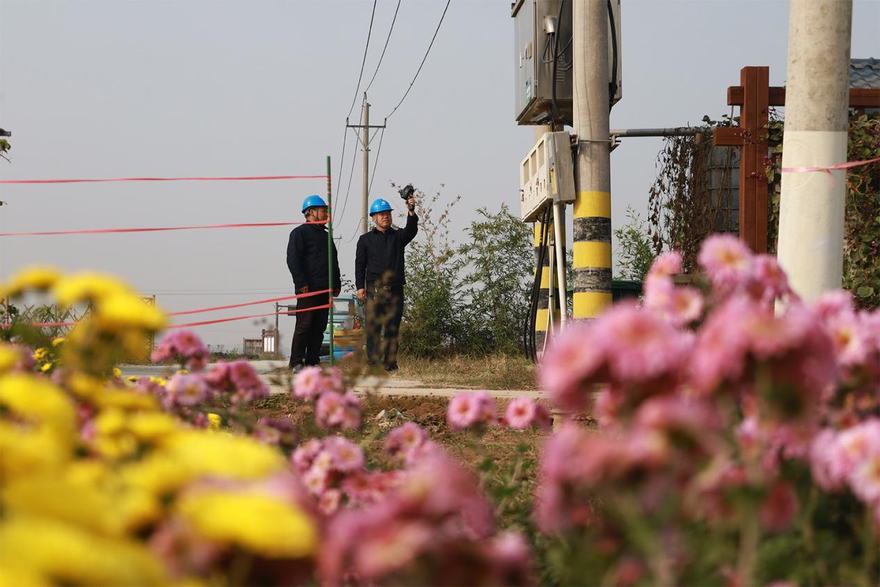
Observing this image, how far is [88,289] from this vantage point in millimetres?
1060

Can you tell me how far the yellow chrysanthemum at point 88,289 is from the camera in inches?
41.7

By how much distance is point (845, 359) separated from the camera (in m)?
1.28

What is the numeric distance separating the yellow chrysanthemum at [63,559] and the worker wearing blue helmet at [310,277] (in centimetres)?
735

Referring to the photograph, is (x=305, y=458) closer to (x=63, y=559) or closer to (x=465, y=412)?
(x=465, y=412)

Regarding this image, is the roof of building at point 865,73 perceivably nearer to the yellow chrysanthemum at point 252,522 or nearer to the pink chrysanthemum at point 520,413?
the pink chrysanthemum at point 520,413

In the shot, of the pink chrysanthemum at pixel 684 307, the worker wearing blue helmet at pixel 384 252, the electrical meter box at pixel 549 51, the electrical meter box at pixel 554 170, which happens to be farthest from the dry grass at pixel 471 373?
the pink chrysanthemum at pixel 684 307

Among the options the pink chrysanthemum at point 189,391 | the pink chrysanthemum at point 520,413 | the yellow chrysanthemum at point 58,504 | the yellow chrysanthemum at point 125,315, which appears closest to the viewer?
the yellow chrysanthemum at point 58,504

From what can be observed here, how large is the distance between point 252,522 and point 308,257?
7.85 metres

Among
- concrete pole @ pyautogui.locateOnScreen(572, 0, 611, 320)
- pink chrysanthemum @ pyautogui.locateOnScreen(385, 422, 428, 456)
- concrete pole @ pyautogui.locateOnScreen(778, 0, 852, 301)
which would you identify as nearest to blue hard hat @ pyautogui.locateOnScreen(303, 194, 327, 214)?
concrete pole @ pyautogui.locateOnScreen(572, 0, 611, 320)

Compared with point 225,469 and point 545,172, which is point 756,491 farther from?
point 545,172

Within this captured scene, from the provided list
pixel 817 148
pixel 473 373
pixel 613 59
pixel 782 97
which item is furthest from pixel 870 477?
pixel 473 373

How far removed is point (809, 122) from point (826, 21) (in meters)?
0.39

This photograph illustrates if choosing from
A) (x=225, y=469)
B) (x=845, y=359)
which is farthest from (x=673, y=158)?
(x=225, y=469)

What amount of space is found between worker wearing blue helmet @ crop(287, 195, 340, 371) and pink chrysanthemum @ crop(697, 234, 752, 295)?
6660 mm
